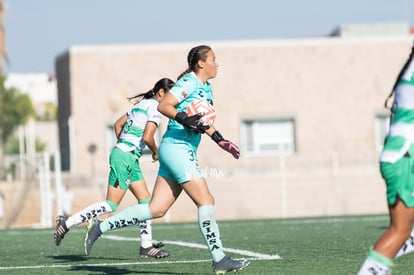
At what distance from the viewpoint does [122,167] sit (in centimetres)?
1313

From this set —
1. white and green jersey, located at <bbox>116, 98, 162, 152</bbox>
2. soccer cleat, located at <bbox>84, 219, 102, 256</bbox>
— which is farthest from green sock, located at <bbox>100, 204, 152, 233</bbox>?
white and green jersey, located at <bbox>116, 98, 162, 152</bbox>

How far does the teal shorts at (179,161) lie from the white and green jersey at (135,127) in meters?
2.46

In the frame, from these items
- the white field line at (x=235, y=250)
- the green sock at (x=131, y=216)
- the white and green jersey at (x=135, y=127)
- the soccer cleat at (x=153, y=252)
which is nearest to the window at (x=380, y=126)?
the white field line at (x=235, y=250)

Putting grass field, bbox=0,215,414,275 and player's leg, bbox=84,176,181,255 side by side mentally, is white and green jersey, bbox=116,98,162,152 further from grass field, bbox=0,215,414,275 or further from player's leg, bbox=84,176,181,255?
player's leg, bbox=84,176,181,255

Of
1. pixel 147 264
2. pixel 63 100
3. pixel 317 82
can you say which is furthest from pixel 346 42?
pixel 147 264

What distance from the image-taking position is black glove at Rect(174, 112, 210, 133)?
999 cm

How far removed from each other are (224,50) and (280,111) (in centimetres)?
336

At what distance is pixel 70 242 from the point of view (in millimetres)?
16438

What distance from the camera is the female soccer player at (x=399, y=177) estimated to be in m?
7.85

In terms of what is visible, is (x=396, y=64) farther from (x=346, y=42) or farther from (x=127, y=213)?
(x=127, y=213)

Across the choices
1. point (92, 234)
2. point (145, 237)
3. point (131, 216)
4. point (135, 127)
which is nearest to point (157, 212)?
point (131, 216)

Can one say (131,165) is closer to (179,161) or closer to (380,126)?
(179,161)

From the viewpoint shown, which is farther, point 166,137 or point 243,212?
point 243,212

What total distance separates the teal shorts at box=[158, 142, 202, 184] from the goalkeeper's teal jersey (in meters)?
0.06
